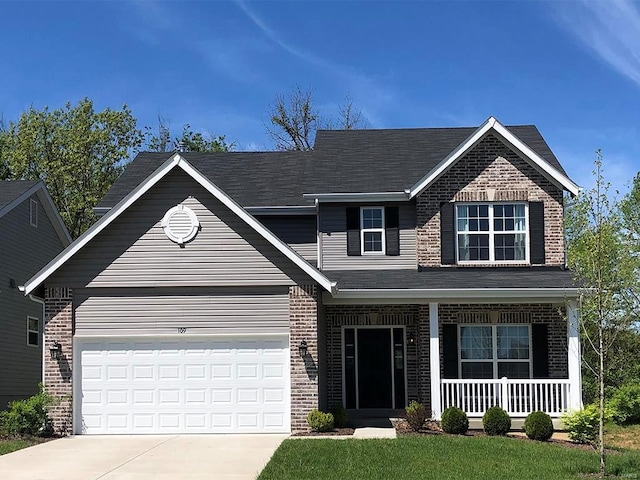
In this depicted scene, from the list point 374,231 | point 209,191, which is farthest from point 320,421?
point 374,231

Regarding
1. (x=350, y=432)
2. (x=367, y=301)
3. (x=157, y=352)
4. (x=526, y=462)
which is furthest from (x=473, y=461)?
(x=157, y=352)

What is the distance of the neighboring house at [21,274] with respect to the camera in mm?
24625

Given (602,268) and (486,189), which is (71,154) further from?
(602,268)

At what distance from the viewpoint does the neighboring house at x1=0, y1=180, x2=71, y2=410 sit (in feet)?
80.8

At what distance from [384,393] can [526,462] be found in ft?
24.9

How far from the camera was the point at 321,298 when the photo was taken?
19984 millimetres

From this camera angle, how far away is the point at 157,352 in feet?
62.5

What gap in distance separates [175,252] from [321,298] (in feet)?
11.7

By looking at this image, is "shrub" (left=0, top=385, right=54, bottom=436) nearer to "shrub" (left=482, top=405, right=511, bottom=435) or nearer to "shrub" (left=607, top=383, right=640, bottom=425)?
"shrub" (left=482, top=405, right=511, bottom=435)

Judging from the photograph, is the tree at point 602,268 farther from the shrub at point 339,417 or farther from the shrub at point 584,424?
the shrub at point 339,417

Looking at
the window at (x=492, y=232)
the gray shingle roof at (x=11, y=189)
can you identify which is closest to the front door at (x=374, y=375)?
the window at (x=492, y=232)

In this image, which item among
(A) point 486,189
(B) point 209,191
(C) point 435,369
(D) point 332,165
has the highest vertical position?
(D) point 332,165

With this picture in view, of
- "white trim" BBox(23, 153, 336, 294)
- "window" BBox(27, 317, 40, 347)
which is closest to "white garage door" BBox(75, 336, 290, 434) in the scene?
"white trim" BBox(23, 153, 336, 294)

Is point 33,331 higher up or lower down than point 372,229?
lower down
